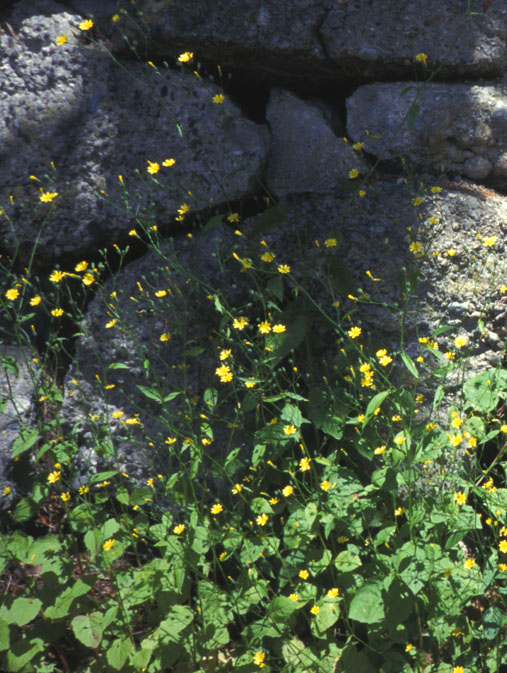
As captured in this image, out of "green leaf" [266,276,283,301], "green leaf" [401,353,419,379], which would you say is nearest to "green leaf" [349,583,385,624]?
"green leaf" [401,353,419,379]

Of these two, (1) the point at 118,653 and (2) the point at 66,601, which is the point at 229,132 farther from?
(1) the point at 118,653

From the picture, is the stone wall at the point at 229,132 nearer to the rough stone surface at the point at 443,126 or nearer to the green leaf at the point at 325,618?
the rough stone surface at the point at 443,126

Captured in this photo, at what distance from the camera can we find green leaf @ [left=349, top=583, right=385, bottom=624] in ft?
6.22

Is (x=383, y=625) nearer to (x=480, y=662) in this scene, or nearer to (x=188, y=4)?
(x=480, y=662)

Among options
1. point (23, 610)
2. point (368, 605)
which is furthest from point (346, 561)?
point (23, 610)

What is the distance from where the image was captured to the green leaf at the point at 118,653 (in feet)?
6.84

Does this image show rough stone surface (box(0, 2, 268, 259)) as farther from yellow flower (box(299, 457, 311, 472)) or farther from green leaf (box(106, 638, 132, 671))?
green leaf (box(106, 638, 132, 671))

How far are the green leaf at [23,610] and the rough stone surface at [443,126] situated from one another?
219 centimetres

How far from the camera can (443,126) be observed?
2766 millimetres

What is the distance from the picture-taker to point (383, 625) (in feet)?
6.37

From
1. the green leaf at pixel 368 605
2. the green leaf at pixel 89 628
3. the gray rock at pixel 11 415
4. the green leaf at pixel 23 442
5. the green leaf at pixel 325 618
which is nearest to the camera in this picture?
the green leaf at pixel 368 605

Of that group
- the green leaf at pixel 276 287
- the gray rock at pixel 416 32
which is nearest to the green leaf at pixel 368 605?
the green leaf at pixel 276 287

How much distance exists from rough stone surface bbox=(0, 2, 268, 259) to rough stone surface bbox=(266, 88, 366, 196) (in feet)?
0.31

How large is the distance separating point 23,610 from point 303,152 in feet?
6.87
